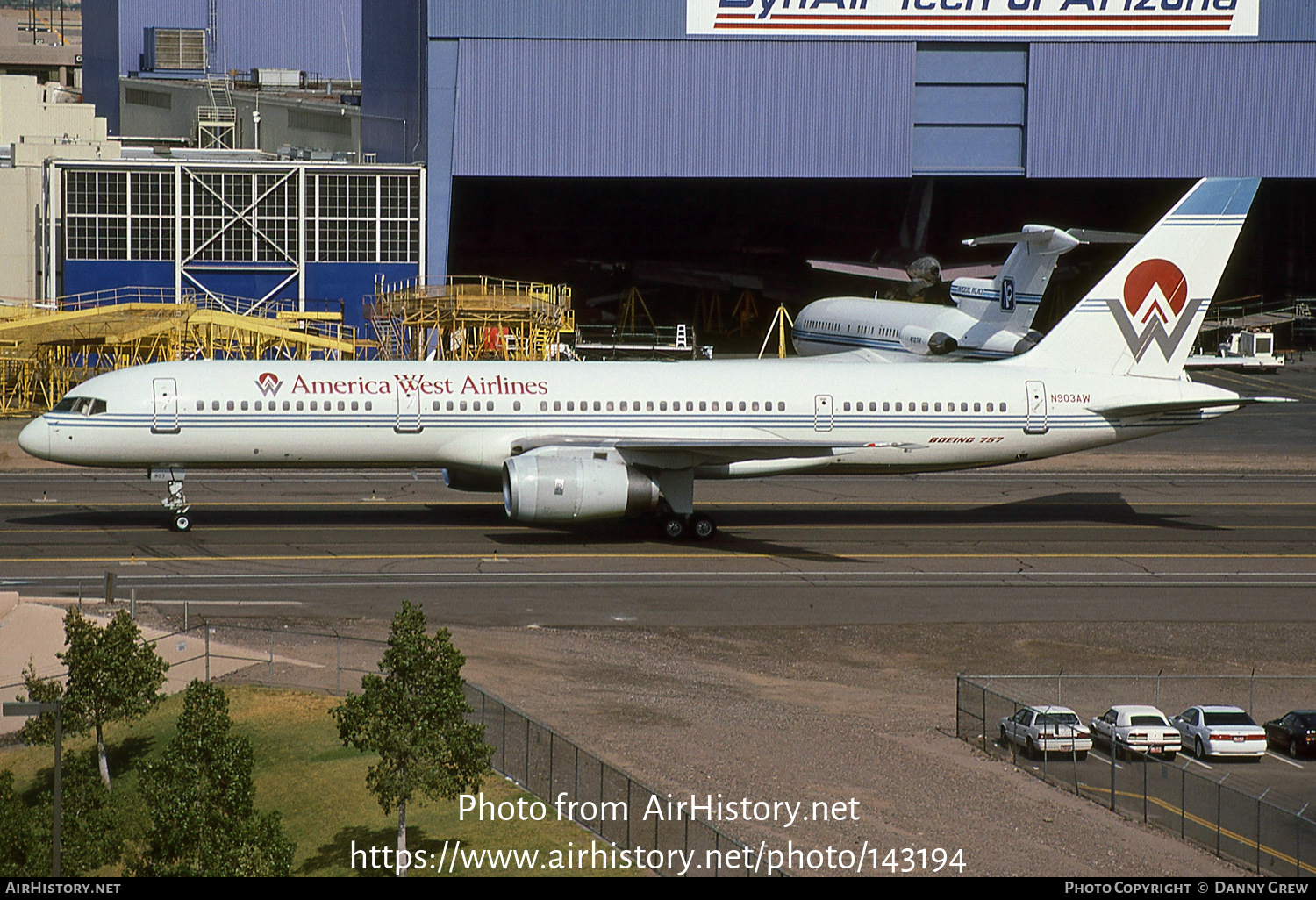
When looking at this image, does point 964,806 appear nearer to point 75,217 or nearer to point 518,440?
point 518,440

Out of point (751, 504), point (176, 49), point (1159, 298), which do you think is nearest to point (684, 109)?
point (751, 504)

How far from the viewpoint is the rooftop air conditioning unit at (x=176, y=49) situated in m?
112

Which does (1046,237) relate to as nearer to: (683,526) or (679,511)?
(683,526)

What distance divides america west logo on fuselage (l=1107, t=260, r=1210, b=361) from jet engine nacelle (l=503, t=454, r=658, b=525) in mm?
15492

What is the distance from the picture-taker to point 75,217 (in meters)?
80.8

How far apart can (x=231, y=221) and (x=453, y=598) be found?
53758mm

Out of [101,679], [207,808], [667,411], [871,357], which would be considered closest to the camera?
[207,808]

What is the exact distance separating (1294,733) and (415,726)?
46.5ft

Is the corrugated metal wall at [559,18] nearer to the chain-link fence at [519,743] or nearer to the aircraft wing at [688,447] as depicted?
the aircraft wing at [688,447]

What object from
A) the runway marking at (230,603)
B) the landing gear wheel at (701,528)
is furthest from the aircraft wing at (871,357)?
the runway marking at (230,603)

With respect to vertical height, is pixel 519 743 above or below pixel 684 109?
below

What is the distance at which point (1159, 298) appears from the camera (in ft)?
144

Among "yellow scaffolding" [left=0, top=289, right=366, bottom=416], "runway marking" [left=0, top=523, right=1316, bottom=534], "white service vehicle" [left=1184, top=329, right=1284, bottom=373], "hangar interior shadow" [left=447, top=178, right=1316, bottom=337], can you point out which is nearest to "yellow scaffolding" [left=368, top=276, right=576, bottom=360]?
"yellow scaffolding" [left=0, top=289, right=366, bottom=416]

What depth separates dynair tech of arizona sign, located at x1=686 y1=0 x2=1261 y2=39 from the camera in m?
80.1
